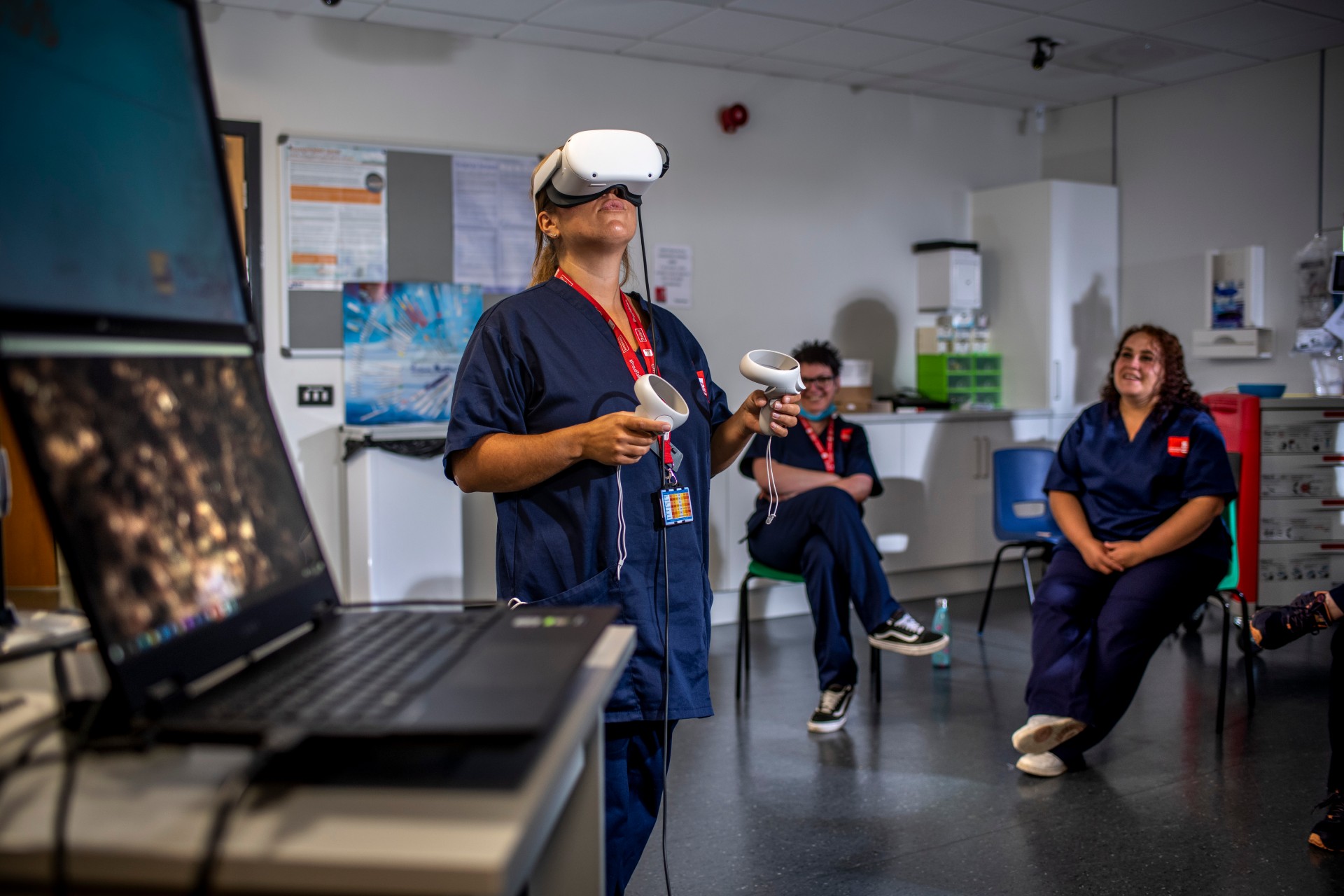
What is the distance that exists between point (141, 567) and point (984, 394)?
5502 millimetres

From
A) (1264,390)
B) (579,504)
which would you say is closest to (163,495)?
(579,504)

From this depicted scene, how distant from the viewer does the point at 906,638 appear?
11.4ft

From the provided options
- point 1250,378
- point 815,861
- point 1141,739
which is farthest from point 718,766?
point 1250,378

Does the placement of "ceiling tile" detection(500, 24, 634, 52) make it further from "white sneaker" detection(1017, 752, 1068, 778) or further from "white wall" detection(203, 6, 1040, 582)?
"white sneaker" detection(1017, 752, 1068, 778)

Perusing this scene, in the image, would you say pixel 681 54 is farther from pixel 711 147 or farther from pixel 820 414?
pixel 820 414

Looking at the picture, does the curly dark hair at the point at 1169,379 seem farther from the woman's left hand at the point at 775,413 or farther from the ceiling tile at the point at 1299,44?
the ceiling tile at the point at 1299,44

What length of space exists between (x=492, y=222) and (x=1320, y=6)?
356 centimetres

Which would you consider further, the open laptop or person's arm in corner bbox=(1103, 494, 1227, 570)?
person's arm in corner bbox=(1103, 494, 1227, 570)

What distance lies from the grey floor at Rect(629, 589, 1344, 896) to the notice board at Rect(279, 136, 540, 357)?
6.63 feet

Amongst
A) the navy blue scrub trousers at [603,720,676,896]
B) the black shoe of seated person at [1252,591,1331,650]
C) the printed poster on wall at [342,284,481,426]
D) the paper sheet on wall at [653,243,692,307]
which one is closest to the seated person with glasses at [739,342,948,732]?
the black shoe of seated person at [1252,591,1331,650]

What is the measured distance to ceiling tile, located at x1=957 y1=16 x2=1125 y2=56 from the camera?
4547 mm

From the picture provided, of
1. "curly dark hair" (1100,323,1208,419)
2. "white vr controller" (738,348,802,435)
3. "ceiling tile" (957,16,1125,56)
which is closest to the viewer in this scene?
"white vr controller" (738,348,802,435)

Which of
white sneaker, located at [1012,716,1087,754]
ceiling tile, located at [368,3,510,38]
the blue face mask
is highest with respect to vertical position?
ceiling tile, located at [368,3,510,38]

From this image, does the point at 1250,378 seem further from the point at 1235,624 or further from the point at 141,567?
the point at 141,567
